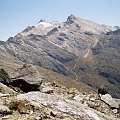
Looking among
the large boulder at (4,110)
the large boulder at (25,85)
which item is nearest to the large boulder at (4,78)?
the large boulder at (25,85)

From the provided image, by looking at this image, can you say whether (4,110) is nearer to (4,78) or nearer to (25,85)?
(25,85)

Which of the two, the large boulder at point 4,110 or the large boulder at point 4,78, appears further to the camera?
the large boulder at point 4,78

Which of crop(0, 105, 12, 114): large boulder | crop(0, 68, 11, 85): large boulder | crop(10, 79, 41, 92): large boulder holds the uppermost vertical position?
crop(0, 68, 11, 85): large boulder

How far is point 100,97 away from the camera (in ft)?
77.2

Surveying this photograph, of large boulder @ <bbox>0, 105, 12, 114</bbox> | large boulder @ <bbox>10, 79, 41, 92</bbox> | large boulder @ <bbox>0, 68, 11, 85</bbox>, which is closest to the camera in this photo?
large boulder @ <bbox>0, 105, 12, 114</bbox>

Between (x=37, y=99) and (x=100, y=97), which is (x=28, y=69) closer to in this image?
(x=100, y=97)

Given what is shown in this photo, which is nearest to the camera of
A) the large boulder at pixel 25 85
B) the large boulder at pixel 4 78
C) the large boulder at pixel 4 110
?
the large boulder at pixel 4 110

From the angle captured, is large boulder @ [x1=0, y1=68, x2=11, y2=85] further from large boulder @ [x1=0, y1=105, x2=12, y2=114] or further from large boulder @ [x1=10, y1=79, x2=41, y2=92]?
large boulder @ [x1=0, y1=105, x2=12, y2=114]

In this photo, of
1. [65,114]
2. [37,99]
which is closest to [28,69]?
[37,99]

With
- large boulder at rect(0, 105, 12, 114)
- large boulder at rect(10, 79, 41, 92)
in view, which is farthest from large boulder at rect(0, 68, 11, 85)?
large boulder at rect(0, 105, 12, 114)

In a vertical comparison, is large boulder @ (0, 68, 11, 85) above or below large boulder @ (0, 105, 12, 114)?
above

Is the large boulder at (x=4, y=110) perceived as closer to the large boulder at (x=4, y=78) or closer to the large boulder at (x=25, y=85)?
the large boulder at (x=25, y=85)

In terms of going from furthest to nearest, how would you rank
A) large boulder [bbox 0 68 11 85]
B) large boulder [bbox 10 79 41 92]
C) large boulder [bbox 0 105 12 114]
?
large boulder [bbox 0 68 11 85] < large boulder [bbox 10 79 41 92] < large boulder [bbox 0 105 12 114]

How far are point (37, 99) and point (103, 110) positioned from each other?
6.60 metres
